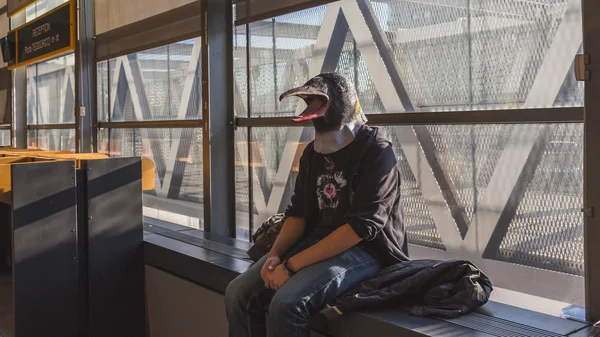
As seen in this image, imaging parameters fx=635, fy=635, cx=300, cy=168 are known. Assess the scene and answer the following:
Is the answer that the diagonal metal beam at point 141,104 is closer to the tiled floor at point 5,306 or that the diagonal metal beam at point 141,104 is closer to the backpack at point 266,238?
the tiled floor at point 5,306

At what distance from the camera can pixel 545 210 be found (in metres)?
2.46

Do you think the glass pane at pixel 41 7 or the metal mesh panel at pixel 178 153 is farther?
the glass pane at pixel 41 7

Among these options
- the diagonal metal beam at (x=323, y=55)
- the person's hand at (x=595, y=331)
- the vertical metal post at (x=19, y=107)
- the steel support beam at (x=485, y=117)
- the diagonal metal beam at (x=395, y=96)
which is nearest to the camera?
the person's hand at (x=595, y=331)

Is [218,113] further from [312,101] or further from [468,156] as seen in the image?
[468,156]

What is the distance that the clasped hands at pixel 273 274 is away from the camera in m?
2.46

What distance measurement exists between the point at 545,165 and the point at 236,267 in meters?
1.59

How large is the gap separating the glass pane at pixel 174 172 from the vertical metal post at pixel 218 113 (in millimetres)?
229

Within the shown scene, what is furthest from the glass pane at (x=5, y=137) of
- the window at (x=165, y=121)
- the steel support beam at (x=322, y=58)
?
the steel support beam at (x=322, y=58)

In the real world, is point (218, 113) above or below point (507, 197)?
above

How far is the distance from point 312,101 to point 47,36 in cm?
488

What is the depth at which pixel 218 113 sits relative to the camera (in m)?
4.26

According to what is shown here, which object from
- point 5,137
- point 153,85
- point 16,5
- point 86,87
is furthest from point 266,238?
point 5,137

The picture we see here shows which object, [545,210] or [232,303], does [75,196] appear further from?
[545,210]

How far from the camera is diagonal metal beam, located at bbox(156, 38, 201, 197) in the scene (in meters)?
4.53
